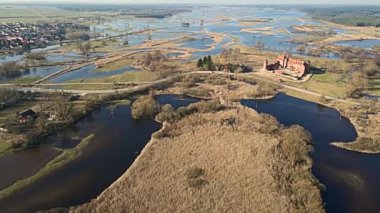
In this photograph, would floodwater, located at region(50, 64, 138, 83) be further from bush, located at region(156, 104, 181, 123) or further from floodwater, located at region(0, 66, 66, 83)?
bush, located at region(156, 104, 181, 123)

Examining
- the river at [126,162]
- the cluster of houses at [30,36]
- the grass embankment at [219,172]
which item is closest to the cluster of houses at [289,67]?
the river at [126,162]

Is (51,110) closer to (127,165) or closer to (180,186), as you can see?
(127,165)

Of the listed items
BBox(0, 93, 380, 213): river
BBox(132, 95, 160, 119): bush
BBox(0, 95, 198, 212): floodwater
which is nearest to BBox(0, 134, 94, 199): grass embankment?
BBox(0, 95, 198, 212): floodwater

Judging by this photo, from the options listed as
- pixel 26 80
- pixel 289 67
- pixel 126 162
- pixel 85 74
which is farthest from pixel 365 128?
pixel 26 80

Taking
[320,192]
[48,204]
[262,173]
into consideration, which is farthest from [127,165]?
[320,192]

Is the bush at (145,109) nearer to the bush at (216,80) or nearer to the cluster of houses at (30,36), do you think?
the bush at (216,80)
